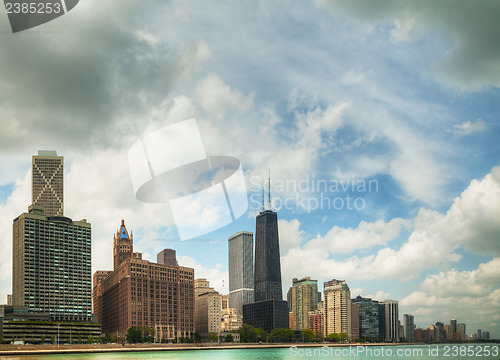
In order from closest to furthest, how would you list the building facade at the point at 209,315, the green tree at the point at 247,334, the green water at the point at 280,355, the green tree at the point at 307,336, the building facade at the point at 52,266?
the green water at the point at 280,355
the building facade at the point at 52,266
the green tree at the point at 247,334
the building facade at the point at 209,315
the green tree at the point at 307,336

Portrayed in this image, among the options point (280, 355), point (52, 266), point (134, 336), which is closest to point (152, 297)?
point (134, 336)

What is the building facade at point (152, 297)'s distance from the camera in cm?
15175

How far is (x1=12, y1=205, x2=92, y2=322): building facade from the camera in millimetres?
160875

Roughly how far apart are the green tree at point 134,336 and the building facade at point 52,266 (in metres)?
34.5

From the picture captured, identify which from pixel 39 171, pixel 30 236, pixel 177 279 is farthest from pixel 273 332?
pixel 39 171

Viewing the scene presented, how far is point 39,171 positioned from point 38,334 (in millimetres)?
80401

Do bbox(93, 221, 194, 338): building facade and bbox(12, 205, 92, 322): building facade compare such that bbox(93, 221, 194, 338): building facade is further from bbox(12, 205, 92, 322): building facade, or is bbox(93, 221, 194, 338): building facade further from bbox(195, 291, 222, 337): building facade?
bbox(195, 291, 222, 337): building facade

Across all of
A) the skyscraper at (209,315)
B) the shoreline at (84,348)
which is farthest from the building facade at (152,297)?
the skyscraper at (209,315)

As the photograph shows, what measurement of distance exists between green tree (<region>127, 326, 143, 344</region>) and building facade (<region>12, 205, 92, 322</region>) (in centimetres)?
3450

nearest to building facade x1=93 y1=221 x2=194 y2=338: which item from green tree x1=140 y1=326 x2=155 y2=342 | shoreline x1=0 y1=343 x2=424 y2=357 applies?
green tree x1=140 y1=326 x2=155 y2=342

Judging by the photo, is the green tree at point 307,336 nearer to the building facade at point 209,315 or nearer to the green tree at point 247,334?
the green tree at point 247,334

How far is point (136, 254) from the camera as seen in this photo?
196875mm

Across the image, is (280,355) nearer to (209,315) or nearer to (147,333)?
(147,333)

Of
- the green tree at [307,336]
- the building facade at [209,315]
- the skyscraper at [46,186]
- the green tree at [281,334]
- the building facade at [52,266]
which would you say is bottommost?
the green tree at [307,336]
